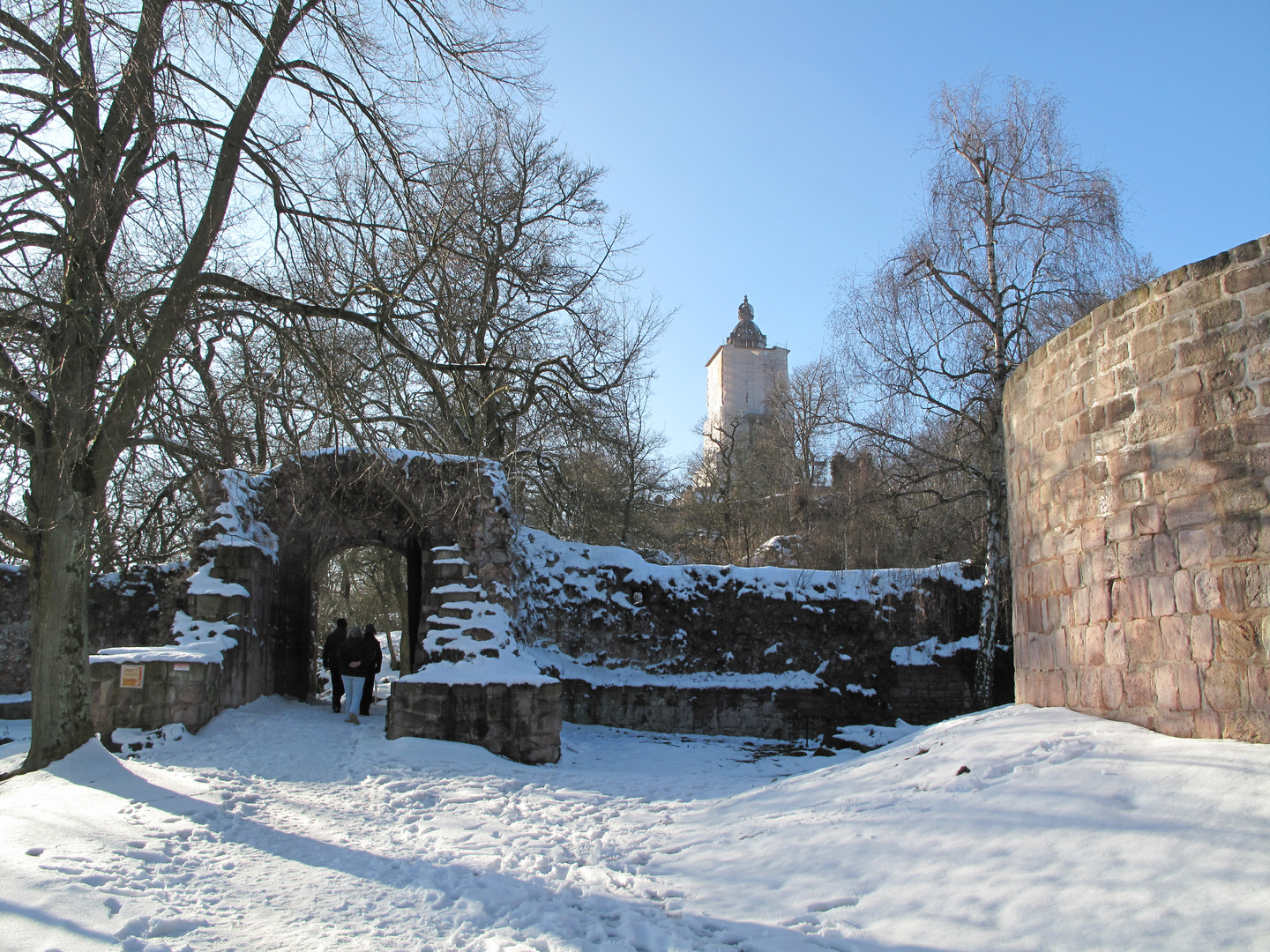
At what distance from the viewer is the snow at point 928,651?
13.2 m

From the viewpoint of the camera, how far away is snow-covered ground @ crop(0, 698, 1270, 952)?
3.42 meters

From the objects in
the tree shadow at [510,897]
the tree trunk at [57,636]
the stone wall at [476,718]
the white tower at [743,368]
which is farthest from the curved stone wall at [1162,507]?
the white tower at [743,368]

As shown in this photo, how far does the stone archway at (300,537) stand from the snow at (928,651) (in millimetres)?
6368

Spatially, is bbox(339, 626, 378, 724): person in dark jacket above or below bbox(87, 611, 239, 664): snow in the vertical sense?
below

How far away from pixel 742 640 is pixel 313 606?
6.46 m

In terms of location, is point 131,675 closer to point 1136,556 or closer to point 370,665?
point 370,665

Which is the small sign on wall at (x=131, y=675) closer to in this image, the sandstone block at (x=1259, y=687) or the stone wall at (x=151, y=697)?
the stone wall at (x=151, y=697)

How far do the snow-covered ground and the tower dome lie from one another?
4194 cm

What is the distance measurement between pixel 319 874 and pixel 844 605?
1044 cm

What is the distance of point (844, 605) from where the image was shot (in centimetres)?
1370

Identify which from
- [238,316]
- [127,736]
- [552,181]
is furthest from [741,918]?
[552,181]

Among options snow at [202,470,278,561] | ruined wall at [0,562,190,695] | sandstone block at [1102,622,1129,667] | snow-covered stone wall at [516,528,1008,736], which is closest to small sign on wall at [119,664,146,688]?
snow at [202,470,278,561]

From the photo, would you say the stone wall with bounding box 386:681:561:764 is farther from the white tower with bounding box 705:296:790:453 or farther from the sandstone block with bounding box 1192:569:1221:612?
the white tower with bounding box 705:296:790:453

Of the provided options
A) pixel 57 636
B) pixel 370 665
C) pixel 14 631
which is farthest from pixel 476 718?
pixel 14 631
